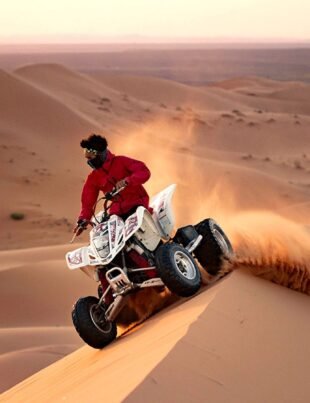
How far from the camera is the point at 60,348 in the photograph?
8141mm

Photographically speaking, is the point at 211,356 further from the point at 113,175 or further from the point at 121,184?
the point at 113,175

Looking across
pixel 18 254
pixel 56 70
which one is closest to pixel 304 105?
pixel 56 70

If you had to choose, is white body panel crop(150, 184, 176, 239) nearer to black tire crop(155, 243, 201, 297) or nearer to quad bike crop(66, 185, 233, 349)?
quad bike crop(66, 185, 233, 349)

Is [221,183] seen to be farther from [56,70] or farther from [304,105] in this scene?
[304,105]

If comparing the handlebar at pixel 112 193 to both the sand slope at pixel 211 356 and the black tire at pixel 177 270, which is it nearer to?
the black tire at pixel 177 270

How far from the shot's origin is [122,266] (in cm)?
591

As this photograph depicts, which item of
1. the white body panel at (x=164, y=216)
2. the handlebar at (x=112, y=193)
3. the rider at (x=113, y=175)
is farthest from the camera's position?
the white body panel at (x=164, y=216)

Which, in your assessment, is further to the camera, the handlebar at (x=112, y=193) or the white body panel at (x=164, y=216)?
the white body panel at (x=164, y=216)

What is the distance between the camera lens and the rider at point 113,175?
6012mm

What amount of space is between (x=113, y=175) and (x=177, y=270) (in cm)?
107

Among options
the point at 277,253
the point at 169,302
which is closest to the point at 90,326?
the point at 169,302

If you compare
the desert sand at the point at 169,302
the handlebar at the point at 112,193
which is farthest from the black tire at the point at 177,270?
the handlebar at the point at 112,193

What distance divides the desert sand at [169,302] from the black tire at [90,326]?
16cm

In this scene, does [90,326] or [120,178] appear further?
[120,178]
